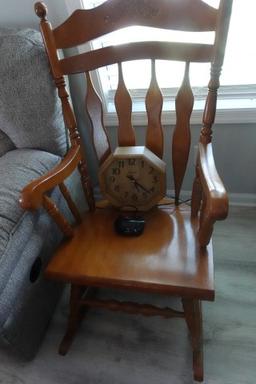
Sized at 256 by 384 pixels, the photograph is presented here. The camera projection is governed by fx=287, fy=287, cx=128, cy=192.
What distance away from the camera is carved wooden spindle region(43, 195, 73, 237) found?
0.81m

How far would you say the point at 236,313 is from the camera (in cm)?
111

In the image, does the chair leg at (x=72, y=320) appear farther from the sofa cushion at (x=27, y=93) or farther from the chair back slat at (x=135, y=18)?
the chair back slat at (x=135, y=18)

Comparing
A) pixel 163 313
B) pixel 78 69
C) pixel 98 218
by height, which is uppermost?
pixel 78 69

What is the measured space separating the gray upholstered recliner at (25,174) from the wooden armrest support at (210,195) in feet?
1.72

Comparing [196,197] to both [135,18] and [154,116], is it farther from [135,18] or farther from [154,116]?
[135,18]

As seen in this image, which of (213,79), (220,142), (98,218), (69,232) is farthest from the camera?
(220,142)

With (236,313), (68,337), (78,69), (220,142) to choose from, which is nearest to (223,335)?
(236,313)

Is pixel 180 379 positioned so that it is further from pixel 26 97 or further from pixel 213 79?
pixel 26 97

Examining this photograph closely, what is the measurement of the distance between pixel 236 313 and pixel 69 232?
2.36 feet

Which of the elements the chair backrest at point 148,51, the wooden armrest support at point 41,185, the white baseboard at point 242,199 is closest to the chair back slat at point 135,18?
the chair backrest at point 148,51

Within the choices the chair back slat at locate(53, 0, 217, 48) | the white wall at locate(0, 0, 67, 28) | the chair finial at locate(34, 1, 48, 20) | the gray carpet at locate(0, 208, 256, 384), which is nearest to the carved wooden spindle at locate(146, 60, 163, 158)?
the chair back slat at locate(53, 0, 217, 48)

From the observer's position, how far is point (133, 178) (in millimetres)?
968

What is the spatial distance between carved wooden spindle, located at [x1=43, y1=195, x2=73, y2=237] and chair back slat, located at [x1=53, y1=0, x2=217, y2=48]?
0.49m

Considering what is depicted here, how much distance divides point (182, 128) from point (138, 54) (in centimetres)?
26
